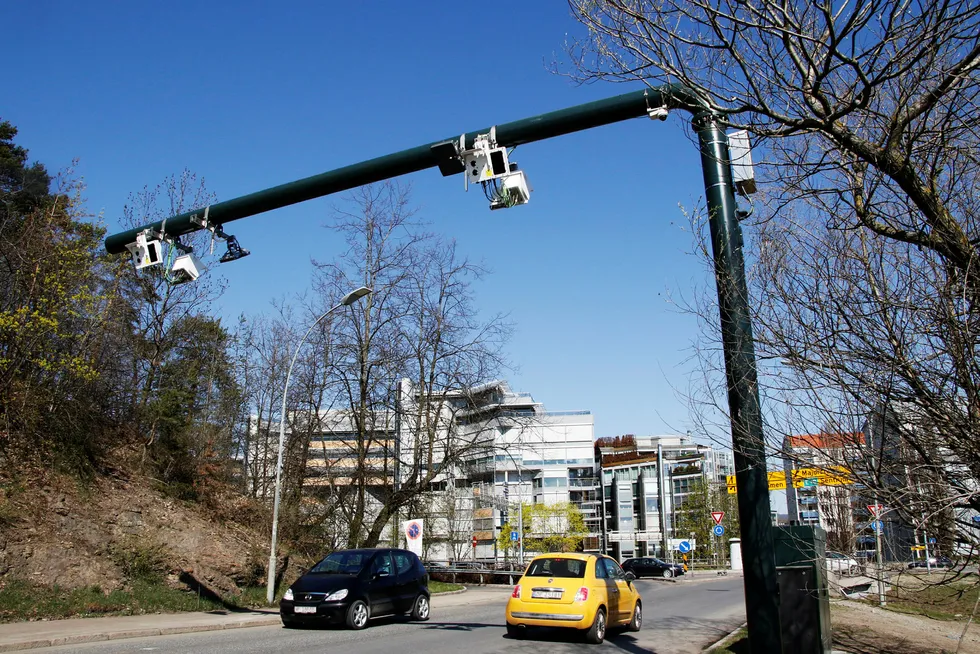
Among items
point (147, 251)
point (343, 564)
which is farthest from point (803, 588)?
point (343, 564)

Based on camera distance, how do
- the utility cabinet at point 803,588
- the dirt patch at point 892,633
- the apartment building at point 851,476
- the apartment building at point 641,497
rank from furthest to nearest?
the apartment building at point 641,497, the dirt patch at point 892,633, the utility cabinet at point 803,588, the apartment building at point 851,476

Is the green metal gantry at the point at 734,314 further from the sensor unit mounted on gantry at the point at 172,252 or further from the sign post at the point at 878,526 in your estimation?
the sensor unit mounted on gantry at the point at 172,252

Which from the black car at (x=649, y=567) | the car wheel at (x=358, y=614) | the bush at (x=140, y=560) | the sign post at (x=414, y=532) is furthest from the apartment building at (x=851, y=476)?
the black car at (x=649, y=567)

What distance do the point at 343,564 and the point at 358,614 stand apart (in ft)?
4.04

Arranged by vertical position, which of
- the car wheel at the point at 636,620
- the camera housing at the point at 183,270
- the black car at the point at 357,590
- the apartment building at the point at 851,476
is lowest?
the car wheel at the point at 636,620

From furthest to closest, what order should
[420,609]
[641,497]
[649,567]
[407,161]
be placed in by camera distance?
[641,497], [649,567], [420,609], [407,161]

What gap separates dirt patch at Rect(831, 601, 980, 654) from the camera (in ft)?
42.6

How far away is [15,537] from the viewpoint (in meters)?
16.0

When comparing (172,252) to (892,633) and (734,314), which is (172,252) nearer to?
(734,314)

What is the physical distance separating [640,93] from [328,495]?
28409mm

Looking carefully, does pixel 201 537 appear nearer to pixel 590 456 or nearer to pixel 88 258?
pixel 88 258

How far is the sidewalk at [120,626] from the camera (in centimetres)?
1149

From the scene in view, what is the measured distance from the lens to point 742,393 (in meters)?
6.21

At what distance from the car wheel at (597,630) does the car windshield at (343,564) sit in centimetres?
499
